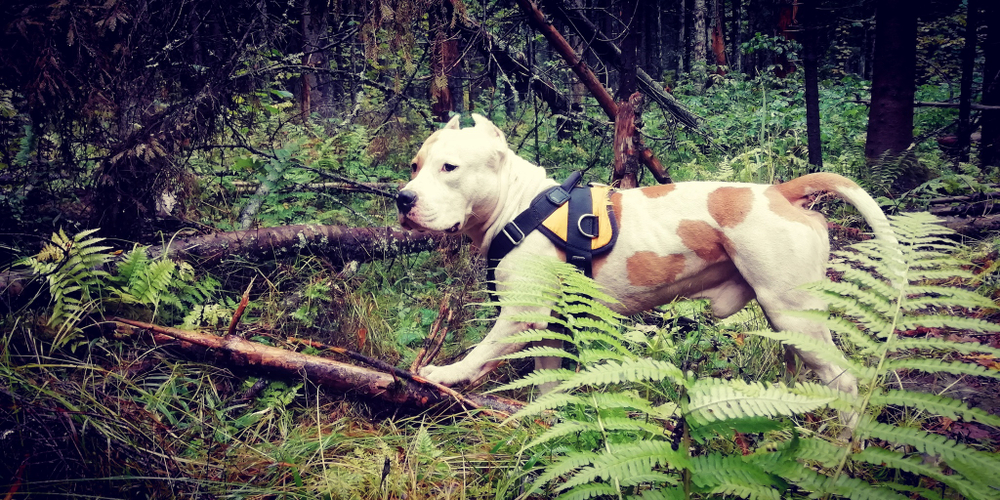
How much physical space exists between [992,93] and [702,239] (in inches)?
270

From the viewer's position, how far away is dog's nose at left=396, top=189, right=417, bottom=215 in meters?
2.76

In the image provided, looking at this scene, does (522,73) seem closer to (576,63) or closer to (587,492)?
(576,63)

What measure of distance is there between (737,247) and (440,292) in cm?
230

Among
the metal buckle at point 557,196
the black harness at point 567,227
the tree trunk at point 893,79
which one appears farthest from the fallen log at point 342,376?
the tree trunk at point 893,79

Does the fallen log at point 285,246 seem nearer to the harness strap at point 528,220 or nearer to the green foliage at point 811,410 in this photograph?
the harness strap at point 528,220

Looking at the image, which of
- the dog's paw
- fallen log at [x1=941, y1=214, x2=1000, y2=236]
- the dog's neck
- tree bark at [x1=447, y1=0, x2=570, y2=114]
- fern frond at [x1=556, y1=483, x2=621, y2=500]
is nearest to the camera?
fern frond at [x1=556, y1=483, x2=621, y2=500]

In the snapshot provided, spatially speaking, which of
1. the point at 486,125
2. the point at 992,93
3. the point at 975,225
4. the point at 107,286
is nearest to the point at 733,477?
the point at 486,125

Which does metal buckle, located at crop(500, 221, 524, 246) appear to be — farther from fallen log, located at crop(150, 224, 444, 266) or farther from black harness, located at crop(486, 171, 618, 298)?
fallen log, located at crop(150, 224, 444, 266)

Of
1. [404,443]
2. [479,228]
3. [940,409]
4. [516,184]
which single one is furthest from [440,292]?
[940,409]

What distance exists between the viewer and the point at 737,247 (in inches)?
105

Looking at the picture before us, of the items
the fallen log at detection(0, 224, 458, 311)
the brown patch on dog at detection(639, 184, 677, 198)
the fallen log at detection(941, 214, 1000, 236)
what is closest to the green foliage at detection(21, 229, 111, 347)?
the fallen log at detection(0, 224, 458, 311)

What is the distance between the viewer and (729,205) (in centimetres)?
274

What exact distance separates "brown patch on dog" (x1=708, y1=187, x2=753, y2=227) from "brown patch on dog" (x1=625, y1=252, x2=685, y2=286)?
0.96 feet

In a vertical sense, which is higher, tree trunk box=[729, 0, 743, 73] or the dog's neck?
tree trunk box=[729, 0, 743, 73]
